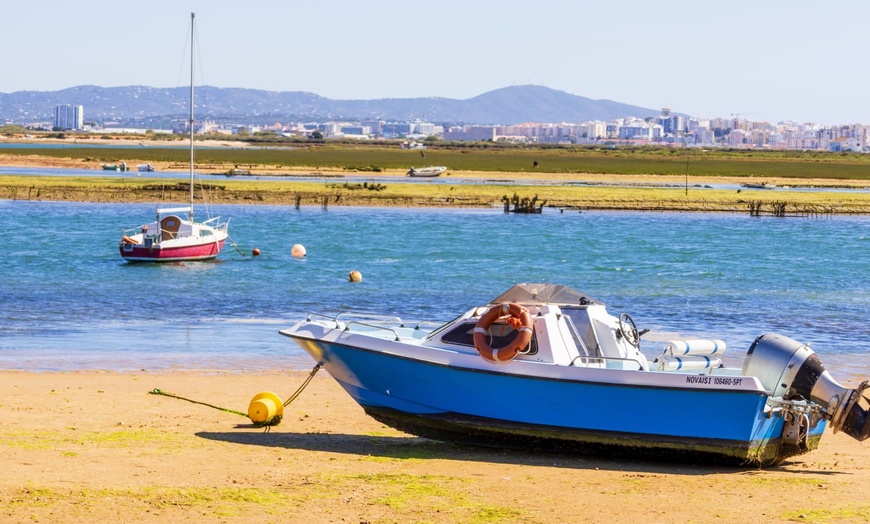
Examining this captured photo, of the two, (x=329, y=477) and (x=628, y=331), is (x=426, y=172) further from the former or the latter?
(x=329, y=477)

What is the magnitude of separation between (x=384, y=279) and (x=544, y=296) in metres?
25.3

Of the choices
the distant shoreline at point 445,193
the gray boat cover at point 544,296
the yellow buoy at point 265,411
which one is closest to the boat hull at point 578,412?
the gray boat cover at point 544,296

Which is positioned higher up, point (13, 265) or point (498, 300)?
point (498, 300)

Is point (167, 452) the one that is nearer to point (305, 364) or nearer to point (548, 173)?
point (305, 364)

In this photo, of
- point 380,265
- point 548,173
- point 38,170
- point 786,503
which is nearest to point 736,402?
point 786,503

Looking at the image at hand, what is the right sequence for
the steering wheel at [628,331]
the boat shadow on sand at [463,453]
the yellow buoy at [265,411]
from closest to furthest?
1. the boat shadow on sand at [463,453]
2. the steering wheel at [628,331]
3. the yellow buoy at [265,411]

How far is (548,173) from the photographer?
125 m

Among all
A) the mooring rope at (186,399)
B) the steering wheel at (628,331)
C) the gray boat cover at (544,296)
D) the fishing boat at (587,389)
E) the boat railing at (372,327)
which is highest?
the gray boat cover at (544,296)

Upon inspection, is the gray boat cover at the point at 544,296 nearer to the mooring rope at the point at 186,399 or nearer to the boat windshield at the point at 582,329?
the boat windshield at the point at 582,329

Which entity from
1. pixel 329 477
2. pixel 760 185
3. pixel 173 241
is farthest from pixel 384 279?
pixel 760 185

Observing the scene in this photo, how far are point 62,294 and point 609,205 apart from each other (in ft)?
170

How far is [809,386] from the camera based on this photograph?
624 inches

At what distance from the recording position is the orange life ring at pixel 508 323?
15.8 m

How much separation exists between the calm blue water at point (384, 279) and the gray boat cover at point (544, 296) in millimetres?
8157
